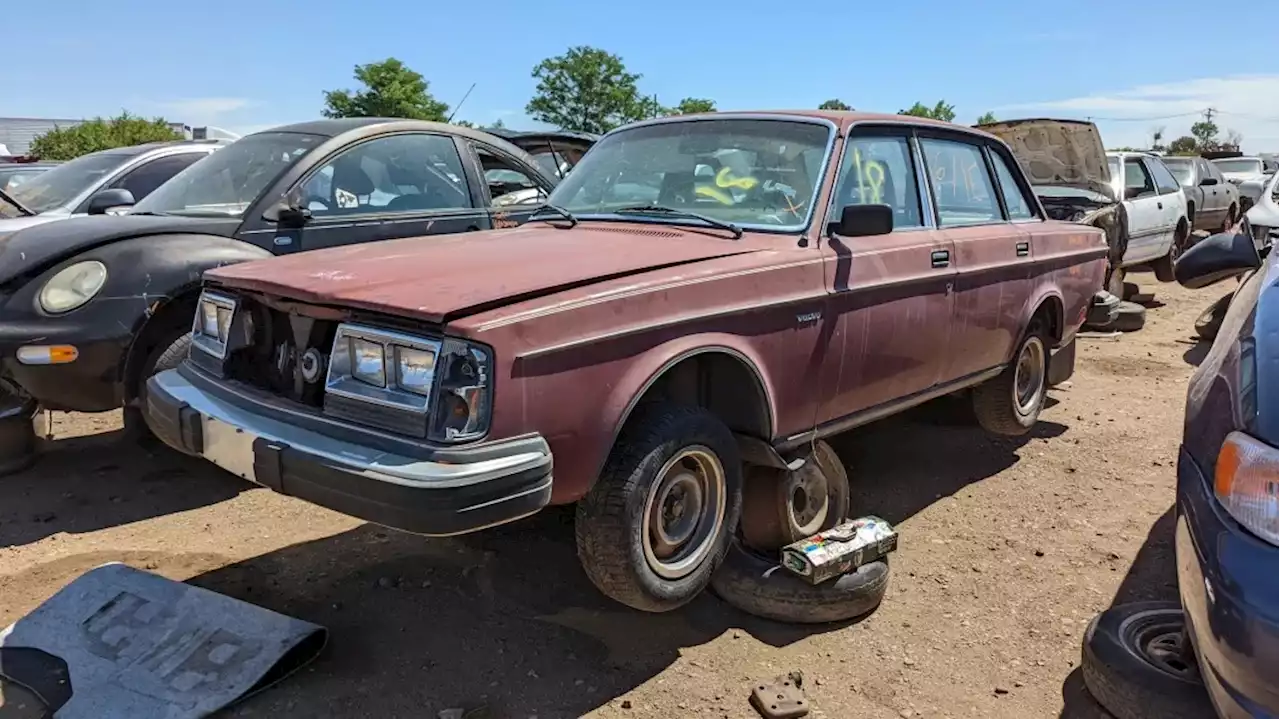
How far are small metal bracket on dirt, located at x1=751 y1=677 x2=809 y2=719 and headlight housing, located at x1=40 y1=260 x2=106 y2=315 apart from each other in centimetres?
349

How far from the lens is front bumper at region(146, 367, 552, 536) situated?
247cm

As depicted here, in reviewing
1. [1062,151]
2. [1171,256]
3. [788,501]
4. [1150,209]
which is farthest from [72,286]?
[1171,256]

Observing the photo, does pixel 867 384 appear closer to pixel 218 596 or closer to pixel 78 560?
pixel 218 596

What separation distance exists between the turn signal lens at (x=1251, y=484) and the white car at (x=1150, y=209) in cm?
919

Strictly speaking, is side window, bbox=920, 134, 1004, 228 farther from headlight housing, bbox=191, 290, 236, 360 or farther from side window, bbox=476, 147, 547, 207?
headlight housing, bbox=191, 290, 236, 360

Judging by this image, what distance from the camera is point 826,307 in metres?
3.54

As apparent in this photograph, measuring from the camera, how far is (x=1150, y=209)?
1138 centimetres

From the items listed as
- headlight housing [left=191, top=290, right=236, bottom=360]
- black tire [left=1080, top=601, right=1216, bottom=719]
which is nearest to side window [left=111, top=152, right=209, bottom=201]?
headlight housing [left=191, top=290, right=236, bottom=360]

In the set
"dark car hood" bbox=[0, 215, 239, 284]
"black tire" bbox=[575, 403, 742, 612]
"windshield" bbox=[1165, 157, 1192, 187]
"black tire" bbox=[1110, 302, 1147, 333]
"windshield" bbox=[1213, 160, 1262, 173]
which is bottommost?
"black tire" bbox=[1110, 302, 1147, 333]

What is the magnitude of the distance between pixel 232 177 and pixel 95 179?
2.24 meters

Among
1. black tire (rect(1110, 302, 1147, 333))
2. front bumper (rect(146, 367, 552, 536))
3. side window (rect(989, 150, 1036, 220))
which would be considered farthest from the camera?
black tire (rect(1110, 302, 1147, 333))

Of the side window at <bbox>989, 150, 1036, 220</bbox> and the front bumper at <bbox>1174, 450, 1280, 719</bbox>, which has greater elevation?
the side window at <bbox>989, 150, 1036, 220</bbox>

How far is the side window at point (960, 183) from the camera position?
177 inches

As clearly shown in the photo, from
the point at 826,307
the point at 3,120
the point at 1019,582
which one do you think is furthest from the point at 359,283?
the point at 3,120
